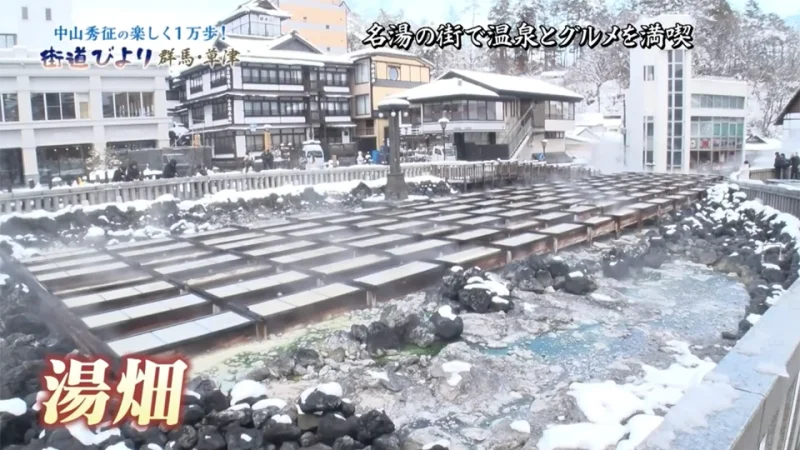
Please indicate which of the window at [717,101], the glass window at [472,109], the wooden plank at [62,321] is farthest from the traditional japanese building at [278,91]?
the wooden plank at [62,321]

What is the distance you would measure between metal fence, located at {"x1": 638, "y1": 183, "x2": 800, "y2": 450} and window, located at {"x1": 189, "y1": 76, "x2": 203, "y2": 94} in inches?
1233

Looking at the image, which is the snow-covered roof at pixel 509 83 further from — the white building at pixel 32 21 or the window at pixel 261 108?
the white building at pixel 32 21

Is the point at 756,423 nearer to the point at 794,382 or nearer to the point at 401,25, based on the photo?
the point at 794,382

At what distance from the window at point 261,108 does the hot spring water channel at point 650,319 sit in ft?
78.3

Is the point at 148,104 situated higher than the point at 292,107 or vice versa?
the point at 292,107

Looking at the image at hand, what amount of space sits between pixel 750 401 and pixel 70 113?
2690 cm

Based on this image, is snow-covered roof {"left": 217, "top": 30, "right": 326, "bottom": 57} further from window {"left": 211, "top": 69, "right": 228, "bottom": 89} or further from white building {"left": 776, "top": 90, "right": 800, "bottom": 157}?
white building {"left": 776, "top": 90, "right": 800, "bottom": 157}

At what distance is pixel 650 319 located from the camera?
6246 mm

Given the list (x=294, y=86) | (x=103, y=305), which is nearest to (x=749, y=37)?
(x=294, y=86)

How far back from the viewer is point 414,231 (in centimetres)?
1010

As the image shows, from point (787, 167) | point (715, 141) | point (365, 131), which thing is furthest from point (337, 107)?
point (787, 167)

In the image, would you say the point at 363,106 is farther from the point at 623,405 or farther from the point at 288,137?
the point at 623,405

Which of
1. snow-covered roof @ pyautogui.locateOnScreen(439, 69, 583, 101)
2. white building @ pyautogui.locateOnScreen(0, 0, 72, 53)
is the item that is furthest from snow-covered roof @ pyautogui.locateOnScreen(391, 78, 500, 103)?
A: white building @ pyautogui.locateOnScreen(0, 0, 72, 53)

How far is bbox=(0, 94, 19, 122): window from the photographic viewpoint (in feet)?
71.2
